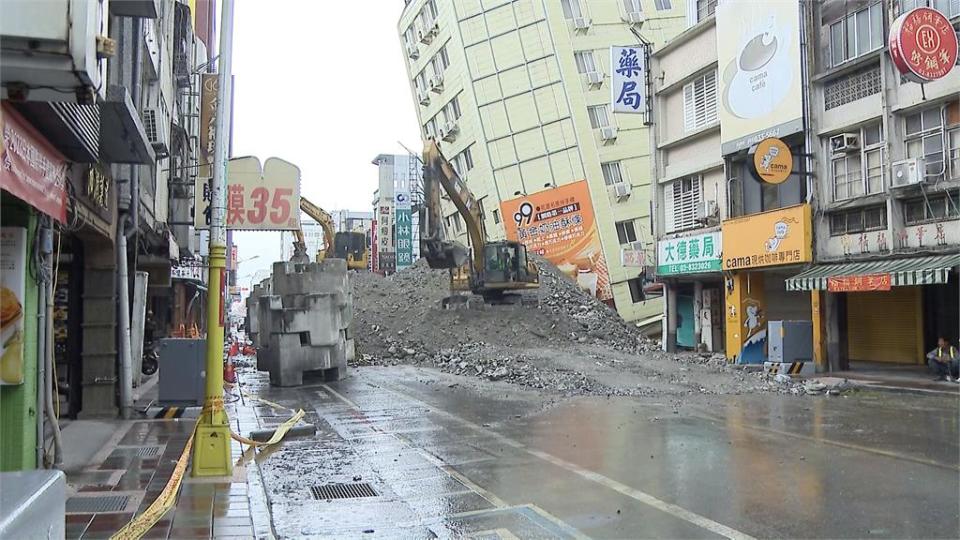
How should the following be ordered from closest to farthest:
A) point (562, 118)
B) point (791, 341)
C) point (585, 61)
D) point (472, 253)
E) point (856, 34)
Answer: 1. point (856, 34)
2. point (791, 341)
3. point (472, 253)
4. point (562, 118)
5. point (585, 61)

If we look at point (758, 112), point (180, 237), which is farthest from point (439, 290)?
point (758, 112)

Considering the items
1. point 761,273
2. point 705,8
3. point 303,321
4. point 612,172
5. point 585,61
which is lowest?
point 303,321

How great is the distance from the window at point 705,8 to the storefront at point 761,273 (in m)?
8.72

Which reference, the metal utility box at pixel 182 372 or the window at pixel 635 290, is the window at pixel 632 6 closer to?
the window at pixel 635 290

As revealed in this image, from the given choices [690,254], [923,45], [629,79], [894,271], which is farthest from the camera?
[629,79]

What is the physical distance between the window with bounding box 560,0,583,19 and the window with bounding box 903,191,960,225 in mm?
27909

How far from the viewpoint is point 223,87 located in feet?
29.0

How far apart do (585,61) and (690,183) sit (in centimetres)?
1740

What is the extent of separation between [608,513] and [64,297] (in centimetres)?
1043

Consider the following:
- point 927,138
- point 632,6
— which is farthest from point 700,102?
point 632,6

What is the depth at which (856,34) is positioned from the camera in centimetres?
2136

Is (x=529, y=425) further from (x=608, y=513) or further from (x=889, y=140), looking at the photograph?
(x=889, y=140)

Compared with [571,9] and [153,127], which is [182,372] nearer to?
[153,127]

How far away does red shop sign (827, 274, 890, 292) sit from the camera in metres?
18.8
